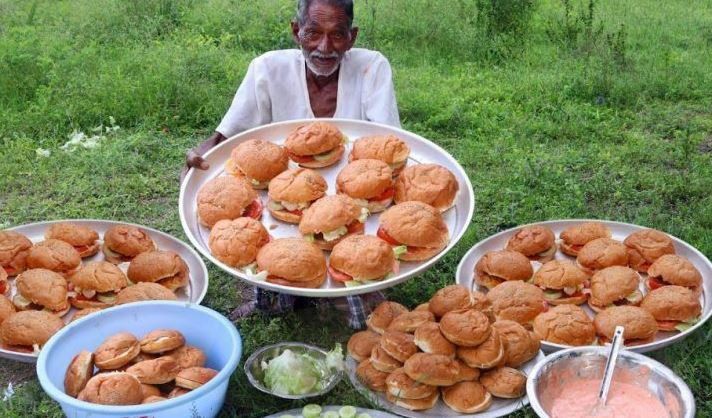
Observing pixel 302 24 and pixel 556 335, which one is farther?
pixel 302 24

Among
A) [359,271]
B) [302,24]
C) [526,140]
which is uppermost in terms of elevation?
[302,24]


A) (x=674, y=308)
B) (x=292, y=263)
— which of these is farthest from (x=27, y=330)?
(x=674, y=308)

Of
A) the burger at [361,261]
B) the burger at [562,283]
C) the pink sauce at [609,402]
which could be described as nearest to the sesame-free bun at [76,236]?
the burger at [361,261]

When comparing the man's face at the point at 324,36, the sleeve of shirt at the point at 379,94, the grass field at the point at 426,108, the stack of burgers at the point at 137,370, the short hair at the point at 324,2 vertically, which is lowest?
the grass field at the point at 426,108

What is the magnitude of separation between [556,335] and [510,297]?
0.31 meters

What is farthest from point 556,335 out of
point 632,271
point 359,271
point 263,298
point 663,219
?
point 663,219

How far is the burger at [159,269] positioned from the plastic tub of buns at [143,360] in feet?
2.06

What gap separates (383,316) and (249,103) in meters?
1.61

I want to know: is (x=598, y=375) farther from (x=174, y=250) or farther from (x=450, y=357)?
(x=174, y=250)

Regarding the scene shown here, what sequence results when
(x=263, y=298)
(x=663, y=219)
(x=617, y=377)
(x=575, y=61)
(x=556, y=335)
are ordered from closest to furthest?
(x=617, y=377), (x=556, y=335), (x=263, y=298), (x=663, y=219), (x=575, y=61)

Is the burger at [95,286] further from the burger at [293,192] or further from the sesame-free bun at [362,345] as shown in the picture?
the sesame-free bun at [362,345]

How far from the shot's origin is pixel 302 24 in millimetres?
4523

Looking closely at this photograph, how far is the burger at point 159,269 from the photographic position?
4.36m

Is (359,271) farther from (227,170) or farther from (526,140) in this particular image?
(526,140)
